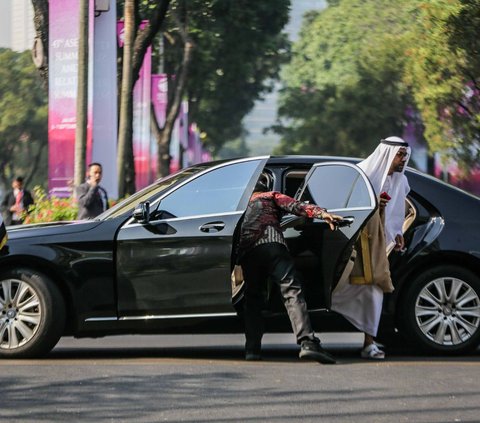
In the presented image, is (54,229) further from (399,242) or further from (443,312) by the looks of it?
(443,312)

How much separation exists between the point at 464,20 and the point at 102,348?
2084 cm

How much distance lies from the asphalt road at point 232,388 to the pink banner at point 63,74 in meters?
12.0

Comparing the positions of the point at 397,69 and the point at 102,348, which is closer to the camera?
the point at 102,348

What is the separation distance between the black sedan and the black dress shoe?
0.42 meters

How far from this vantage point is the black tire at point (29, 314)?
9.63 metres

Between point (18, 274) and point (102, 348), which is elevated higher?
point (18, 274)

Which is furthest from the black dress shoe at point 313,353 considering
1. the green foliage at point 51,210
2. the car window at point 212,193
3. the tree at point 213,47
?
the tree at point 213,47

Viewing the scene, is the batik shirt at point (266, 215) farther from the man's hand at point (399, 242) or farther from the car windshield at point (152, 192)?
the man's hand at point (399, 242)

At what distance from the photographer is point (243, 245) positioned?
9672 millimetres

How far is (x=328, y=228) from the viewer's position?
9719 mm

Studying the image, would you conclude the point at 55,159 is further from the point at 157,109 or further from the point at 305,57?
the point at 305,57

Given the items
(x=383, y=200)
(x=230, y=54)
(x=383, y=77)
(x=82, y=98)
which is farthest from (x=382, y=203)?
(x=383, y=77)

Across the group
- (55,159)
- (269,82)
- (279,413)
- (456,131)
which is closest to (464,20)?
(456,131)

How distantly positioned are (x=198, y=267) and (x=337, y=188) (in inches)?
46.2
